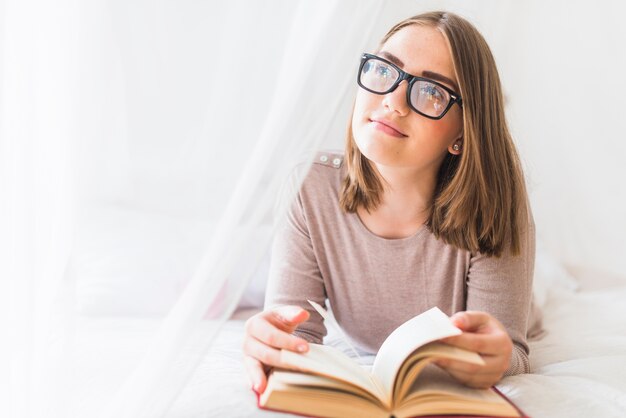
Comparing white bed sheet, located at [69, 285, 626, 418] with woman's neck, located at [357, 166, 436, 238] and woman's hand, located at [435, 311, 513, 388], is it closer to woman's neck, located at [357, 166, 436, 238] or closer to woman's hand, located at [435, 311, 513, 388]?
woman's hand, located at [435, 311, 513, 388]

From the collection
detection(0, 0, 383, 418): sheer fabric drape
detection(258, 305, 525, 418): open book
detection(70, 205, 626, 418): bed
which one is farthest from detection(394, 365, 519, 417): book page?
detection(0, 0, 383, 418): sheer fabric drape

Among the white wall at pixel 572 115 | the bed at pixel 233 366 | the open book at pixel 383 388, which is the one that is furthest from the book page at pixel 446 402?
the white wall at pixel 572 115

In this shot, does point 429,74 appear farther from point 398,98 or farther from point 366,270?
point 366,270

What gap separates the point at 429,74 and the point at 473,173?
7.8 inches

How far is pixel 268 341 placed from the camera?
3.01ft

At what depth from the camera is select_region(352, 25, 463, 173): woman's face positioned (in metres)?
1.12

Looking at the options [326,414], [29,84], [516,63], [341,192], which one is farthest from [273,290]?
[516,63]

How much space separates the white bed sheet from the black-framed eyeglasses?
0.44 m

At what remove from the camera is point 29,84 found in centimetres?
83

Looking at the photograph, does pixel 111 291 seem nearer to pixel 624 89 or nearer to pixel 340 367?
pixel 340 367

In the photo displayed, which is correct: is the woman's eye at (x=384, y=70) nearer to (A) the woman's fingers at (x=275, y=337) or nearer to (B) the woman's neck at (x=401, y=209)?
(B) the woman's neck at (x=401, y=209)

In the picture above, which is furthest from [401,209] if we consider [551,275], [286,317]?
[551,275]

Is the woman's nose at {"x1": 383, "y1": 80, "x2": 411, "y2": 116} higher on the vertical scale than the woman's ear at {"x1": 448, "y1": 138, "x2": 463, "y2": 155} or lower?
higher

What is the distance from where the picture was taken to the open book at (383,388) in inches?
33.0
